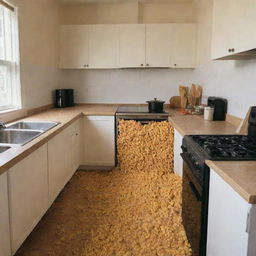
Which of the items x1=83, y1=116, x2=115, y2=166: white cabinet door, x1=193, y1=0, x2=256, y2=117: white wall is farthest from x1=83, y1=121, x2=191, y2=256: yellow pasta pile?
x1=193, y1=0, x2=256, y2=117: white wall

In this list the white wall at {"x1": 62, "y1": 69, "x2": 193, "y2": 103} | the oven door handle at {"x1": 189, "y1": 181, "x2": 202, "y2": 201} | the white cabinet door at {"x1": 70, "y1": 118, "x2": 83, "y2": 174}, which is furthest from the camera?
the white wall at {"x1": 62, "y1": 69, "x2": 193, "y2": 103}

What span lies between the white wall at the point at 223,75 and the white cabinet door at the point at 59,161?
1.73 metres

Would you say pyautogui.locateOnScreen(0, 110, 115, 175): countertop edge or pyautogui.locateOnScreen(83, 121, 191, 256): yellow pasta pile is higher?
pyautogui.locateOnScreen(0, 110, 115, 175): countertop edge

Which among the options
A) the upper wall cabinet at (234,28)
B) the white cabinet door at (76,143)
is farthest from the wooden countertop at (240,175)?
the white cabinet door at (76,143)

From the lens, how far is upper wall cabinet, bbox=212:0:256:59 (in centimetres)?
164

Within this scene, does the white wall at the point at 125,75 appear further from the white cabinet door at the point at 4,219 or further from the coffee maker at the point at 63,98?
the white cabinet door at the point at 4,219

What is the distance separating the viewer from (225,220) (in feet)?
4.17

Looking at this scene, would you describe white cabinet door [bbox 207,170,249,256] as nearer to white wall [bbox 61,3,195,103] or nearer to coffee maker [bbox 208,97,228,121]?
coffee maker [bbox 208,97,228,121]

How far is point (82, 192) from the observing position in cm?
301

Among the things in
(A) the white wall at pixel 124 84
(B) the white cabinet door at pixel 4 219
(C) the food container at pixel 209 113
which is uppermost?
(A) the white wall at pixel 124 84

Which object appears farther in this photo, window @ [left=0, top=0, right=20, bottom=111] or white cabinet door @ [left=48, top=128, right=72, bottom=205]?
window @ [left=0, top=0, right=20, bottom=111]

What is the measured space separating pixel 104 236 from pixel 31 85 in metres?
1.97

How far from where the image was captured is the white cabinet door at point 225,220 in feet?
3.59

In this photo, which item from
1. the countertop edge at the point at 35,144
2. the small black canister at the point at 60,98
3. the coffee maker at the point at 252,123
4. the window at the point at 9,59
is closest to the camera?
the countertop edge at the point at 35,144
